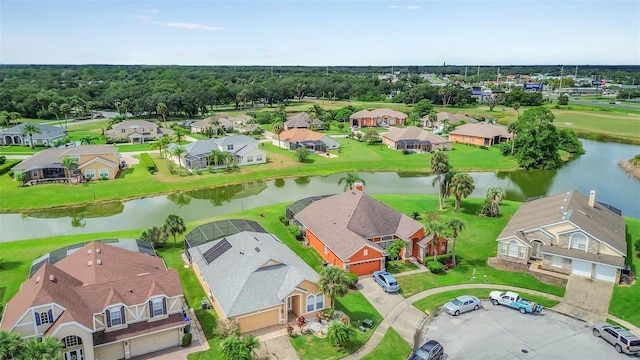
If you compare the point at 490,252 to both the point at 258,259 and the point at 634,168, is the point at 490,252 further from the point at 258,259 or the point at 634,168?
the point at 634,168

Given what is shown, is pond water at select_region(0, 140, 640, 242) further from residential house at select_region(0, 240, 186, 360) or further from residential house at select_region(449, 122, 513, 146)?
residential house at select_region(0, 240, 186, 360)

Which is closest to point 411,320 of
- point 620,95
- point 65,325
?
point 65,325

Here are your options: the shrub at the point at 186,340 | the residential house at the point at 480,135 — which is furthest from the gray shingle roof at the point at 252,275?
the residential house at the point at 480,135

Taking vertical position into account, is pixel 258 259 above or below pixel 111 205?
above

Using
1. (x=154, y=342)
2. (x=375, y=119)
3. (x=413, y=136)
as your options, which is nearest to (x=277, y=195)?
(x=154, y=342)

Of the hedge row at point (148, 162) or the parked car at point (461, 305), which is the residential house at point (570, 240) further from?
the hedge row at point (148, 162)

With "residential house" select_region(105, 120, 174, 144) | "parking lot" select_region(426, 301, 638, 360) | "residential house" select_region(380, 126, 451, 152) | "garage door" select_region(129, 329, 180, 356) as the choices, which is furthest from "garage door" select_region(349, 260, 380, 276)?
"residential house" select_region(105, 120, 174, 144)
